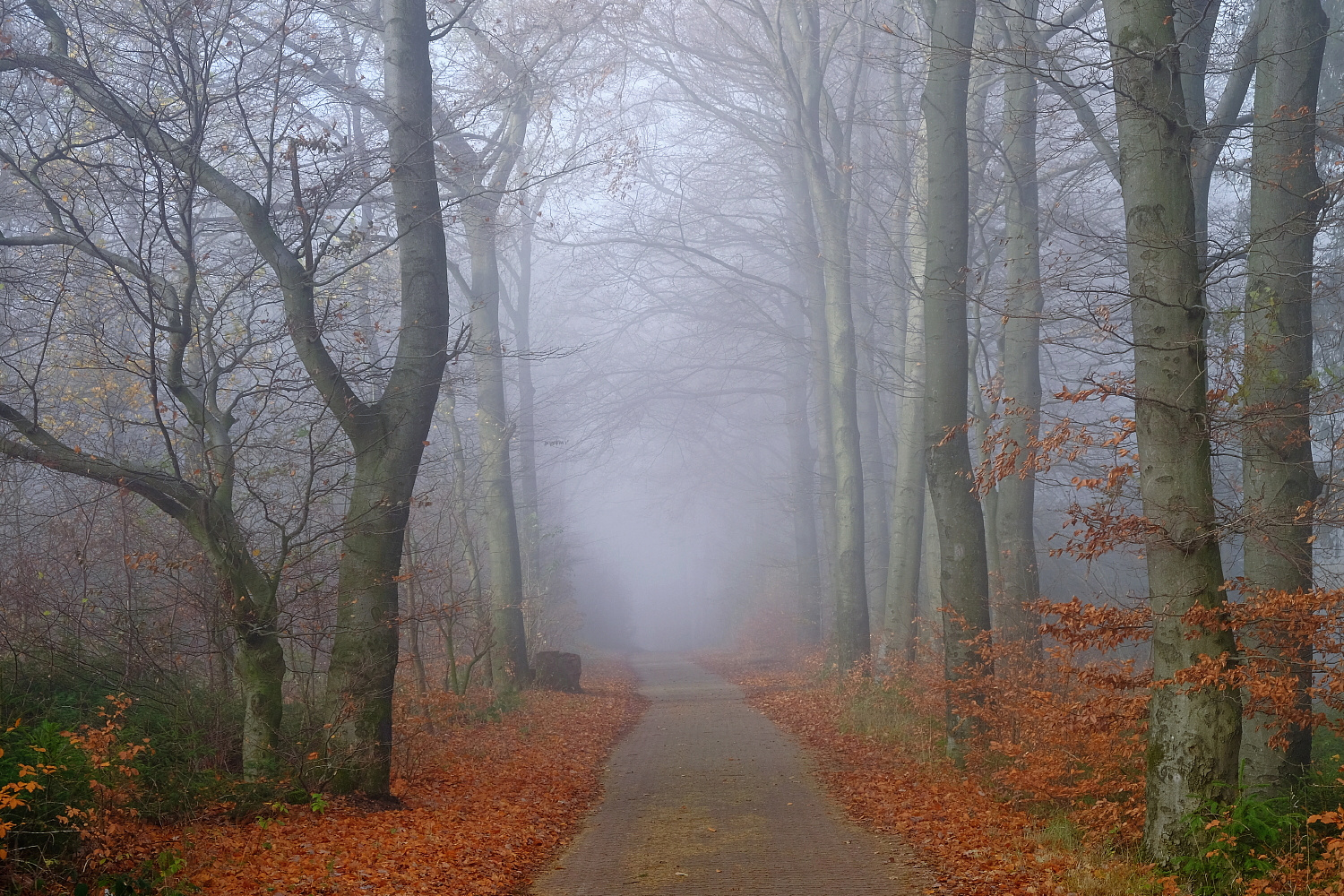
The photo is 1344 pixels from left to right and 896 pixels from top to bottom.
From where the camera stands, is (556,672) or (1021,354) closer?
(1021,354)

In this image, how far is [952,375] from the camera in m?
10.0

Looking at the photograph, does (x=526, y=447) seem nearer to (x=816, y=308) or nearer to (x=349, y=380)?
(x=816, y=308)

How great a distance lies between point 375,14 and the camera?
14.9 m

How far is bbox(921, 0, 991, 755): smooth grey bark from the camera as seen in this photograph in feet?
31.9

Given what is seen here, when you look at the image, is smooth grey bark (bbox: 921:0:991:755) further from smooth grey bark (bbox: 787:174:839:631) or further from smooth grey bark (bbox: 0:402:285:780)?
smooth grey bark (bbox: 787:174:839:631)

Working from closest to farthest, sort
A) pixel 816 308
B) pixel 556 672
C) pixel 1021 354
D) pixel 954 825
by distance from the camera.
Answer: pixel 954 825 < pixel 1021 354 < pixel 556 672 < pixel 816 308

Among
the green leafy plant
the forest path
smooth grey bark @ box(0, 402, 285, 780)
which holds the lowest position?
the forest path

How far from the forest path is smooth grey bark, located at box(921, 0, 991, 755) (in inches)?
84.9

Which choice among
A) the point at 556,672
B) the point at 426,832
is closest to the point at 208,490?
the point at 426,832


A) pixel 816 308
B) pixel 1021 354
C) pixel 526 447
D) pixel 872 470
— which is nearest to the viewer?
pixel 1021 354

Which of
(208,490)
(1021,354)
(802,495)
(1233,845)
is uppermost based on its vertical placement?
(1021,354)

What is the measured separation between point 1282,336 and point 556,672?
47.5 feet

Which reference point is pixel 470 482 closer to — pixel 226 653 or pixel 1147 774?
pixel 226 653

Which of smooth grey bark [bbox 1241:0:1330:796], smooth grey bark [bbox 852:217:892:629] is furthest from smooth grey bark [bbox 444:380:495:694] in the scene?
smooth grey bark [bbox 852:217:892:629]
